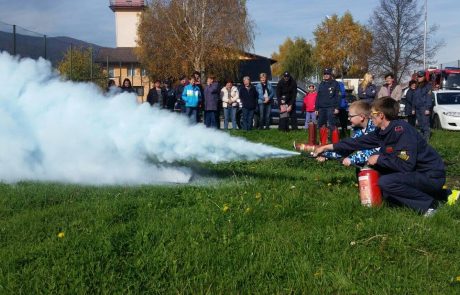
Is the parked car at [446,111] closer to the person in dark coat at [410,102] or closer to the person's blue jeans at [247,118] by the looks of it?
the person in dark coat at [410,102]

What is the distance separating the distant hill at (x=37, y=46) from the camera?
15758 millimetres

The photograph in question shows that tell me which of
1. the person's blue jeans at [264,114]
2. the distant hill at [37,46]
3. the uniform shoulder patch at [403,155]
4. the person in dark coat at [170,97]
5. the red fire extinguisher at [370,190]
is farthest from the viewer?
the person's blue jeans at [264,114]

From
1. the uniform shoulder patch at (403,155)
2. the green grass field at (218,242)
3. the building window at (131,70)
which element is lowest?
the green grass field at (218,242)

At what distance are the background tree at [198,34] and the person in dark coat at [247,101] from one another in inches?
971

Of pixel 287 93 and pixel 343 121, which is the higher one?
pixel 287 93

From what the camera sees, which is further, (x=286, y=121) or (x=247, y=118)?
(x=247, y=118)

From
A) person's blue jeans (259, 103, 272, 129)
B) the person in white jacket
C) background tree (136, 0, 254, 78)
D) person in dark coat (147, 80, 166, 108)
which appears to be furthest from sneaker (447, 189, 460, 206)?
background tree (136, 0, 254, 78)

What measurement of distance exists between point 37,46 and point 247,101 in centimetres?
818

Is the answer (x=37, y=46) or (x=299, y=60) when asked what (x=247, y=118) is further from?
(x=299, y=60)

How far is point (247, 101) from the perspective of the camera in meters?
17.0

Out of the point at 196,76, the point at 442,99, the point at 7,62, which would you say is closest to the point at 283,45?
the point at 442,99

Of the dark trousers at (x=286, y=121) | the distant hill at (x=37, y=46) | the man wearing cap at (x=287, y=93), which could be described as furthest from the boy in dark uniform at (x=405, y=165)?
the distant hill at (x=37, y=46)

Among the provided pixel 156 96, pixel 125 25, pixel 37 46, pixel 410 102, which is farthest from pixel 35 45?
pixel 125 25

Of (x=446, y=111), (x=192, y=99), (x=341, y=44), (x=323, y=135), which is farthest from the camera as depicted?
(x=341, y=44)
